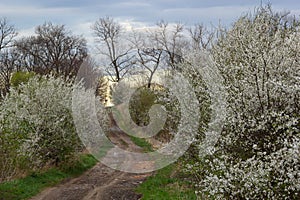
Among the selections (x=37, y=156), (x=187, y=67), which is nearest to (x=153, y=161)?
(x=37, y=156)

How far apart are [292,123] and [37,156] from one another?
1199 centimetres

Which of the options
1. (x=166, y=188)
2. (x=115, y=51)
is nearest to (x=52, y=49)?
(x=115, y=51)

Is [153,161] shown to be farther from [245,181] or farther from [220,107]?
[245,181]

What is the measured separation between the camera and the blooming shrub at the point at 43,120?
48.9 ft

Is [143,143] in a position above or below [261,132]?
below

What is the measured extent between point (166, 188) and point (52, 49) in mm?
47453

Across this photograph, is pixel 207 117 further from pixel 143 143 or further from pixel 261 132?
pixel 143 143

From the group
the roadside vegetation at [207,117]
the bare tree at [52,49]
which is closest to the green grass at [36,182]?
the roadside vegetation at [207,117]

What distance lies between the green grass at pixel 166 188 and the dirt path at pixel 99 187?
0.43 metres

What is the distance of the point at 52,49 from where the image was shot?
56.1m

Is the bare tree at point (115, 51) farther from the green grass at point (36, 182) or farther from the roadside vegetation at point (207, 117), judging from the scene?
the green grass at point (36, 182)

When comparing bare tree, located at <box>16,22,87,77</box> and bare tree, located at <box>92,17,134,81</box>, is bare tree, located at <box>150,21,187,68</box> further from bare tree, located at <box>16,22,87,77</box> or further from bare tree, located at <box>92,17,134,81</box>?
bare tree, located at <box>16,22,87,77</box>

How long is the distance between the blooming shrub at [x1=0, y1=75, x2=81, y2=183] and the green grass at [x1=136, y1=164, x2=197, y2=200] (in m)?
4.24

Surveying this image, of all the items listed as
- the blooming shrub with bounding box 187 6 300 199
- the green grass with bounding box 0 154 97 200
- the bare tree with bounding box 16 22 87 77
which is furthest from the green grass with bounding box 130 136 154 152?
the bare tree with bounding box 16 22 87 77
